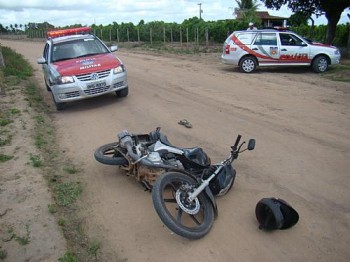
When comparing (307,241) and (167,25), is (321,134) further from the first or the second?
(167,25)

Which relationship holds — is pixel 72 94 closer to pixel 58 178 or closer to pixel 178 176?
pixel 58 178

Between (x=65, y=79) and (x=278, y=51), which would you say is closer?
(x=65, y=79)

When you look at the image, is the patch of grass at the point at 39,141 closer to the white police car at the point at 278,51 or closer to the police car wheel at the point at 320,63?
the white police car at the point at 278,51

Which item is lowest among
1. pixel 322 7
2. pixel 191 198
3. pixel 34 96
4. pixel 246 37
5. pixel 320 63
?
pixel 34 96

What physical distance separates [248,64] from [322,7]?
781cm

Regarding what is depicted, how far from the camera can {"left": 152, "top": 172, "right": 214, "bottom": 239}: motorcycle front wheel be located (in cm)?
376

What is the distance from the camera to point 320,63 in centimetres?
1487

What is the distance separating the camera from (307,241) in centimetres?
388

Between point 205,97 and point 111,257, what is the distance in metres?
6.94

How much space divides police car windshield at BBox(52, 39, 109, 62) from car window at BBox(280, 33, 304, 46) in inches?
301

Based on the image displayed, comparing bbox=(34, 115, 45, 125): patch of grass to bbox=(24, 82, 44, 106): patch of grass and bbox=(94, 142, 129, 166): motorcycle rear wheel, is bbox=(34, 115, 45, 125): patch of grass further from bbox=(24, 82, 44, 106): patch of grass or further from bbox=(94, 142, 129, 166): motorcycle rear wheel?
bbox=(94, 142, 129, 166): motorcycle rear wheel

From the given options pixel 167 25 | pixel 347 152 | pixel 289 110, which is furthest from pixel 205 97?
pixel 167 25

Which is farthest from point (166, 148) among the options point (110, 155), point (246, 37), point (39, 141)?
A: point (246, 37)

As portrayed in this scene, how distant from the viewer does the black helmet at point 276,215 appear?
3938mm
